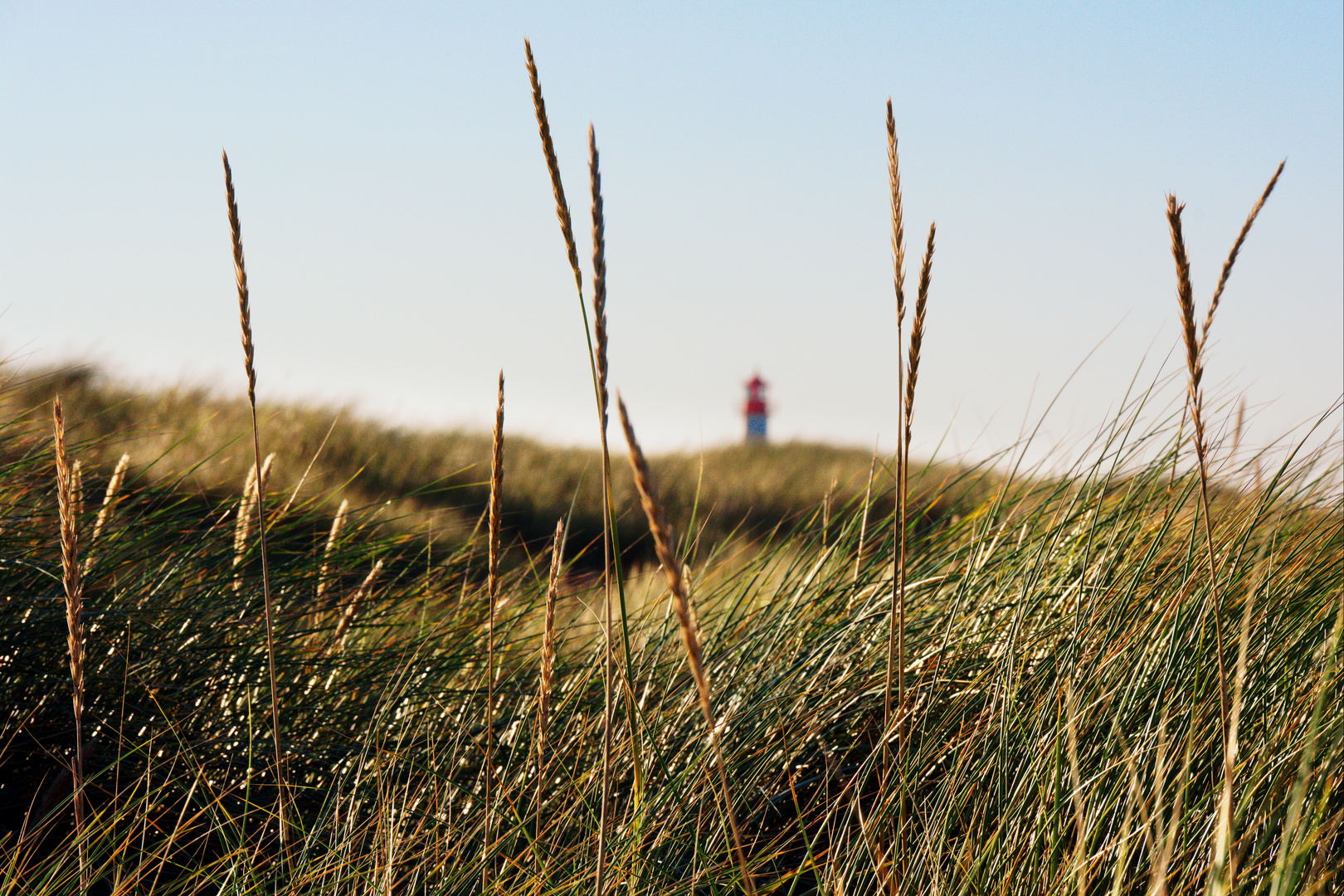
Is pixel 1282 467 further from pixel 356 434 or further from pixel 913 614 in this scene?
pixel 356 434

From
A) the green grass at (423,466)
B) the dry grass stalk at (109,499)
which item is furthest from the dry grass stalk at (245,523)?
the green grass at (423,466)

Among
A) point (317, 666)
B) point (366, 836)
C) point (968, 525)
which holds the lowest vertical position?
point (366, 836)

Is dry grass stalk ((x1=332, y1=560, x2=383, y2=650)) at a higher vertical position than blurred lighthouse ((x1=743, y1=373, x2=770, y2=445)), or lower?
lower

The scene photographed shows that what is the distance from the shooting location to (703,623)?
2.62 meters

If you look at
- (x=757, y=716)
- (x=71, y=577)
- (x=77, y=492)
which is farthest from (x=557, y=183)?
(x=77, y=492)

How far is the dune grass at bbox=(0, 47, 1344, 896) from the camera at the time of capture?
4.50 ft

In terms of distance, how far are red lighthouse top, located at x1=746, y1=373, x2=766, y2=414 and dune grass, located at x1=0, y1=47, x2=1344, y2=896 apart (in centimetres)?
2286

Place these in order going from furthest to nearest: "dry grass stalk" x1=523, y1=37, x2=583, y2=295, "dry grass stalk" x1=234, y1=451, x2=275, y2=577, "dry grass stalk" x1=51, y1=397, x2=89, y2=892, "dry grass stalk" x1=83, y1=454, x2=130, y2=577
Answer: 1. "dry grass stalk" x1=234, y1=451, x2=275, y2=577
2. "dry grass stalk" x1=83, y1=454, x2=130, y2=577
3. "dry grass stalk" x1=51, y1=397, x2=89, y2=892
4. "dry grass stalk" x1=523, y1=37, x2=583, y2=295

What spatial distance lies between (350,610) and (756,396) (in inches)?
940

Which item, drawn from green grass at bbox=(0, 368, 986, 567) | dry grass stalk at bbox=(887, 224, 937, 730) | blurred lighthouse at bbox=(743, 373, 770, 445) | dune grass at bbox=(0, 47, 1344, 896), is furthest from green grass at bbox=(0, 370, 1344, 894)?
blurred lighthouse at bbox=(743, 373, 770, 445)

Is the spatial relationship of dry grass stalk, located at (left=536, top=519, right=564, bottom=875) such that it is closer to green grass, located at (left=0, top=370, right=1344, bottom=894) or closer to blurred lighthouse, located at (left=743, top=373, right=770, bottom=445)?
green grass, located at (left=0, top=370, right=1344, bottom=894)

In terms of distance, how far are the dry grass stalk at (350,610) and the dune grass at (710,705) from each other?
0.02 m

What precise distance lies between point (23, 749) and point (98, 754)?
0.22 metres

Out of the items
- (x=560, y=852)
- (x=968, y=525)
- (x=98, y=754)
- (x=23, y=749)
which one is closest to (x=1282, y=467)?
(x=968, y=525)
